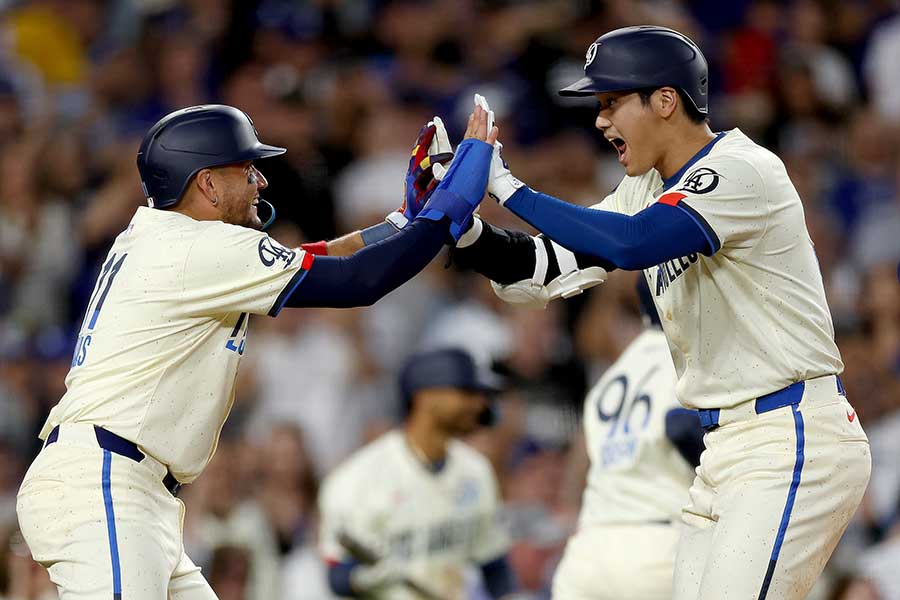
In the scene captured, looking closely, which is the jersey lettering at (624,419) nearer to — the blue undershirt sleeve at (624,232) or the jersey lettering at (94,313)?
the blue undershirt sleeve at (624,232)

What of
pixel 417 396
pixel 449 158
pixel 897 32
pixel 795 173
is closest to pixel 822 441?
pixel 449 158

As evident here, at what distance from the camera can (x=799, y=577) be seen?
4.32 m

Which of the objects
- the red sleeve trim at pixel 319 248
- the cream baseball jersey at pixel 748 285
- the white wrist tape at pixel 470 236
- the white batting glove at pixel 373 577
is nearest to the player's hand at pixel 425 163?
the white wrist tape at pixel 470 236

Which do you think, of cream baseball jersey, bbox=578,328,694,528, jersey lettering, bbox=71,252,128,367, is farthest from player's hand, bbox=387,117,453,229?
cream baseball jersey, bbox=578,328,694,528

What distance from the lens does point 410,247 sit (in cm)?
465

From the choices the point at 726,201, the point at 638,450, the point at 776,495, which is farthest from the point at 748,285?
the point at 638,450

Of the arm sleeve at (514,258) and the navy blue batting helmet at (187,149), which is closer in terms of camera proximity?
the navy blue batting helmet at (187,149)

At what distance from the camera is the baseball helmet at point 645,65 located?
182 inches

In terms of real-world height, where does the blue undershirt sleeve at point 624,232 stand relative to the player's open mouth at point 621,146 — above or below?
below

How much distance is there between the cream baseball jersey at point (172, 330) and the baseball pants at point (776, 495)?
1.45 m

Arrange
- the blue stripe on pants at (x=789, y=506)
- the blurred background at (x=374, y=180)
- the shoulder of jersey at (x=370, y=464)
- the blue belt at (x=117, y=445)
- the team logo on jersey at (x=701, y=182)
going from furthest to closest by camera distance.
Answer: the blurred background at (x=374, y=180), the shoulder of jersey at (x=370, y=464), the blue belt at (x=117, y=445), the team logo on jersey at (x=701, y=182), the blue stripe on pants at (x=789, y=506)

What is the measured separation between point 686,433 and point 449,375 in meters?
1.93

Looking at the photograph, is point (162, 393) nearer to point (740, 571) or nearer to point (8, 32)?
point (740, 571)

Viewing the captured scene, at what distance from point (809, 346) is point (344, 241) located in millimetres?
1777
